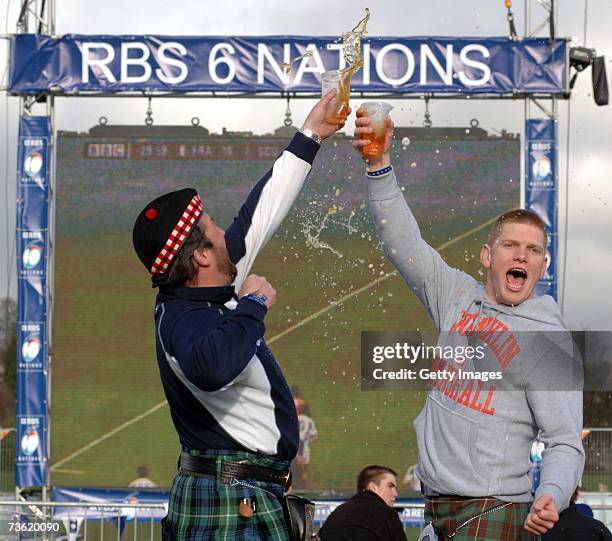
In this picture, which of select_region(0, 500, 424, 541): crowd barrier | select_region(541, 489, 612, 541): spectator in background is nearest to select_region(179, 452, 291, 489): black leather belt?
select_region(541, 489, 612, 541): spectator in background

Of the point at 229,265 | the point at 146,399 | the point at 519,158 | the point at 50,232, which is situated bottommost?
the point at 146,399

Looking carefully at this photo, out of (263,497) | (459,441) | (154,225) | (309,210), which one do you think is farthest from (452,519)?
(309,210)

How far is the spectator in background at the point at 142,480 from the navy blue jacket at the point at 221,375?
905 centimetres

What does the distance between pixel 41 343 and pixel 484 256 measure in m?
9.55

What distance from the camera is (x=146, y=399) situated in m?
12.4

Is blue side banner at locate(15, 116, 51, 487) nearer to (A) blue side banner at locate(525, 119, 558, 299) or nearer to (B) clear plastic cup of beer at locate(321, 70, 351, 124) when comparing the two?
(A) blue side banner at locate(525, 119, 558, 299)

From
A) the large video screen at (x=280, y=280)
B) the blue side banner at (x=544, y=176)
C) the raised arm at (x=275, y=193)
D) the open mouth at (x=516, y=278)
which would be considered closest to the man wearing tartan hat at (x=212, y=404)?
the raised arm at (x=275, y=193)

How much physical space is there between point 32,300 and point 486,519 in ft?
32.0

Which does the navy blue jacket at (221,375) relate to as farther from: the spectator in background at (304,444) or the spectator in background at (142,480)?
the spectator in background at (142,480)

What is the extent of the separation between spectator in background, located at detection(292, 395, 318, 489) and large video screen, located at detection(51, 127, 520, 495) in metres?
0.02

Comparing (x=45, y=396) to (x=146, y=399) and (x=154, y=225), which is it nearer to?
(x=146, y=399)

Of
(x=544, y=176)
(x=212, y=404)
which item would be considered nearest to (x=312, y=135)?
(x=212, y=404)

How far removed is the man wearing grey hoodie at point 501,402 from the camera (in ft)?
11.1

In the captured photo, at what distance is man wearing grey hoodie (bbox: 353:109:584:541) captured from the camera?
3385 mm
